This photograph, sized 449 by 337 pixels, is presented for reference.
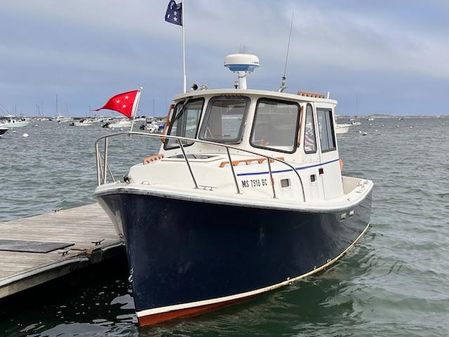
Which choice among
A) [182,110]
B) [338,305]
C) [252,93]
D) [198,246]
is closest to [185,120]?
[182,110]

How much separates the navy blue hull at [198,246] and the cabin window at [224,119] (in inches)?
66.2

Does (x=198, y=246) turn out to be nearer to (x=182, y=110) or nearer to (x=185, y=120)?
(x=185, y=120)

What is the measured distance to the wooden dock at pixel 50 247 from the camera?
7680 mm

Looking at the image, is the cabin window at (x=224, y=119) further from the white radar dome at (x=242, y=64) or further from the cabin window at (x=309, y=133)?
the white radar dome at (x=242, y=64)

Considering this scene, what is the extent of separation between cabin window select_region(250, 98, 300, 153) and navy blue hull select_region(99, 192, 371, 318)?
1.32 meters

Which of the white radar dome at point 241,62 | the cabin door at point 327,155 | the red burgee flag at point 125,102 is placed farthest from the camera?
the white radar dome at point 241,62

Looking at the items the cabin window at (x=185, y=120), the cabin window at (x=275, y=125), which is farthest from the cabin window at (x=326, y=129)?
the cabin window at (x=185, y=120)

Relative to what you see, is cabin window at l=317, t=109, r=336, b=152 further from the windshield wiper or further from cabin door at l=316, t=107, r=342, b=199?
the windshield wiper

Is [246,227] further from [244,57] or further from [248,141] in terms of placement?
[244,57]

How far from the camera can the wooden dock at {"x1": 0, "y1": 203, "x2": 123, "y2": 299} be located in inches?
302

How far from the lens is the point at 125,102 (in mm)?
7887

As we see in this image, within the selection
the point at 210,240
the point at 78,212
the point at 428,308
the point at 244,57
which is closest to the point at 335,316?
the point at 428,308

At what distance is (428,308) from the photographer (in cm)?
828

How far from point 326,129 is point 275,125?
1.56 meters
